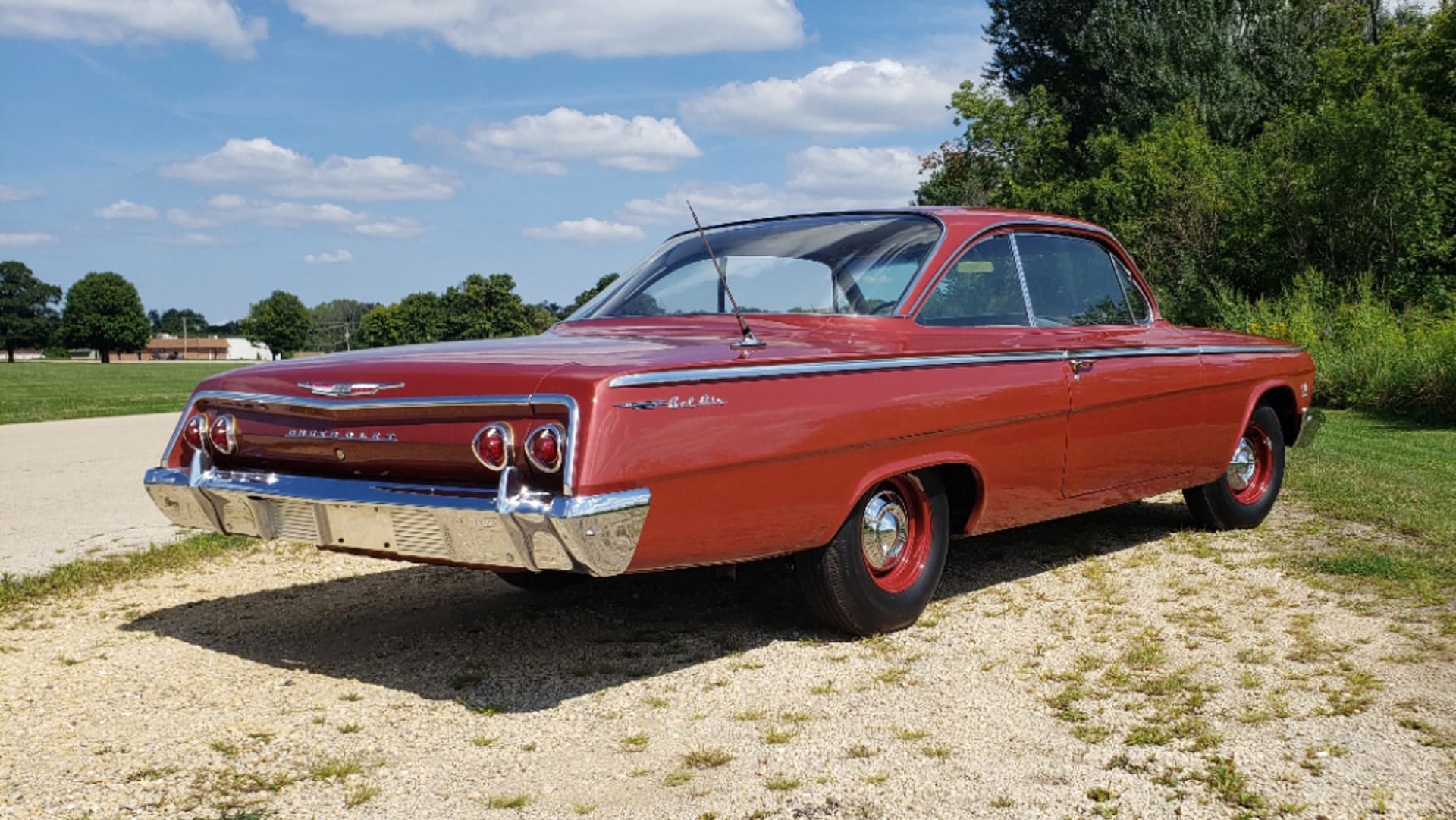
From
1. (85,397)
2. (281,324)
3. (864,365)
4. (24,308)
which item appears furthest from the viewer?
(281,324)

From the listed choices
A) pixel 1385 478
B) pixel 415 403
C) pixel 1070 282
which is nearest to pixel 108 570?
pixel 415 403

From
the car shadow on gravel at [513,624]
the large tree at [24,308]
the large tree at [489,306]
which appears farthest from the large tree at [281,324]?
the car shadow on gravel at [513,624]

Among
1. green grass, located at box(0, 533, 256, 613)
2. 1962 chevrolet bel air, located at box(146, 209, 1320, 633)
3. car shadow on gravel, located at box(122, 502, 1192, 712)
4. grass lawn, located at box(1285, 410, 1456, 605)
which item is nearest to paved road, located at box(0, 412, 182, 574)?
green grass, located at box(0, 533, 256, 613)

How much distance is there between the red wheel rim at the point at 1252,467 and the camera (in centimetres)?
653

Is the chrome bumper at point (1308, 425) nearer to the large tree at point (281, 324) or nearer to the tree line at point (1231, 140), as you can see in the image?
the tree line at point (1231, 140)

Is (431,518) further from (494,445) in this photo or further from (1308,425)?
(1308,425)

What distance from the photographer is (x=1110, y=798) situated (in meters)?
3.01

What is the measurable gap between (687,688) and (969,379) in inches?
57.9

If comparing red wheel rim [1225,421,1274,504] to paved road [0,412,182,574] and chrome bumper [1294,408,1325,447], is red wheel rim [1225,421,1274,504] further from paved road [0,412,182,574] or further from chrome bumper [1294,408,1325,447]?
paved road [0,412,182,574]

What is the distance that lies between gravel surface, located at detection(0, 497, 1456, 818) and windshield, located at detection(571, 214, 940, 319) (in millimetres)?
1170

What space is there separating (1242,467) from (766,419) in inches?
147

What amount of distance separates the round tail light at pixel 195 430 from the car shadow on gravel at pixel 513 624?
769mm

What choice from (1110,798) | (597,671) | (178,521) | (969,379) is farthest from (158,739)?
(969,379)

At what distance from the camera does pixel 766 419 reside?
12.5ft
